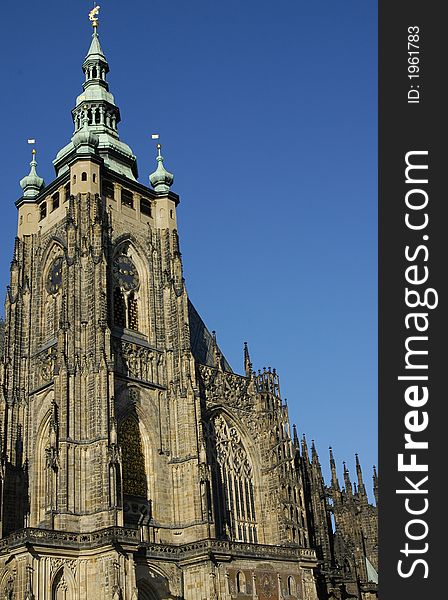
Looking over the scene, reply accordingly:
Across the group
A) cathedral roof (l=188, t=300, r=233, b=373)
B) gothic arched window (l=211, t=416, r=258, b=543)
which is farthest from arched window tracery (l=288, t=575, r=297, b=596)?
cathedral roof (l=188, t=300, r=233, b=373)

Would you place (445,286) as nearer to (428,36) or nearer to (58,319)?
(428,36)

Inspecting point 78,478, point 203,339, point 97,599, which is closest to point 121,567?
point 97,599

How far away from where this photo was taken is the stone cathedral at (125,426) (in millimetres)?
37781

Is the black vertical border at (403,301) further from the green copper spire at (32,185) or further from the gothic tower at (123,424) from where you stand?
the green copper spire at (32,185)

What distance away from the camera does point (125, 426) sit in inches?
1695

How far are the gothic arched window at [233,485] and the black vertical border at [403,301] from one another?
112ft

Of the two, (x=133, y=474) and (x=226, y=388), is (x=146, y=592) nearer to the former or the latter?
(x=133, y=474)

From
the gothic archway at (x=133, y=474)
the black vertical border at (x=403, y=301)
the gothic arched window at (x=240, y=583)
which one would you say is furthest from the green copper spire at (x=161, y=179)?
the black vertical border at (x=403, y=301)

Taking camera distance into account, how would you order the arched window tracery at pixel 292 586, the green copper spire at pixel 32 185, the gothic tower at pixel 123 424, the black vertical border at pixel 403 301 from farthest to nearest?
the green copper spire at pixel 32 185 → the arched window tracery at pixel 292 586 → the gothic tower at pixel 123 424 → the black vertical border at pixel 403 301

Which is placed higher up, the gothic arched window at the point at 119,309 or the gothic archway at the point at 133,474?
the gothic arched window at the point at 119,309

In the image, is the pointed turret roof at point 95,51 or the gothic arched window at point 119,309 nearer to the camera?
the gothic arched window at point 119,309

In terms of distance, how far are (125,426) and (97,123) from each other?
2211 centimetres

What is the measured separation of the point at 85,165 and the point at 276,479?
22.2m

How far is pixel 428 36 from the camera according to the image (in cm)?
1404
